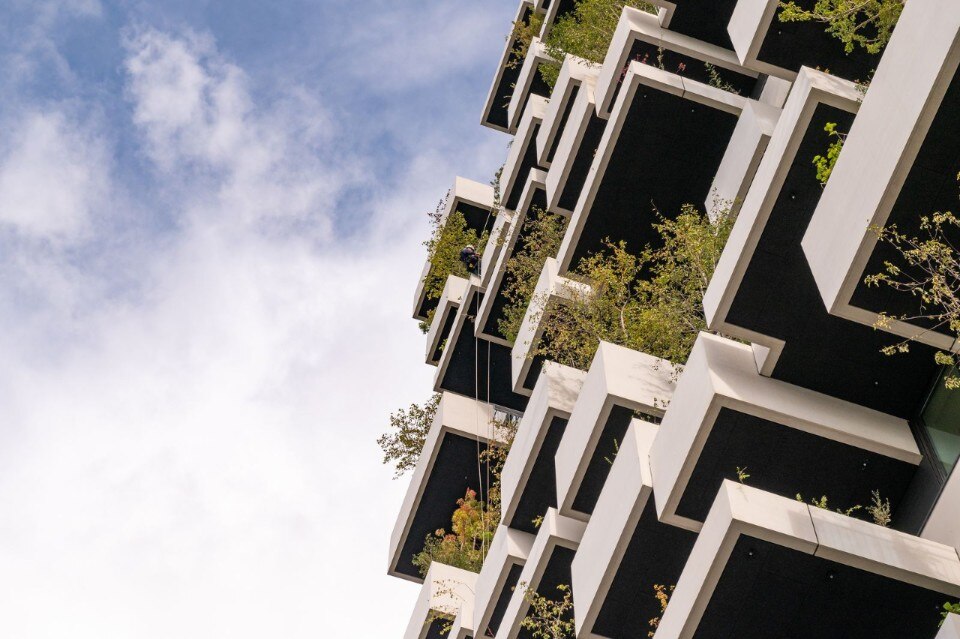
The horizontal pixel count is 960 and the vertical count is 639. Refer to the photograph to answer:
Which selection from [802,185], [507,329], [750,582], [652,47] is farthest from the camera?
[507,329]

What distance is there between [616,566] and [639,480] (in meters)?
1.43

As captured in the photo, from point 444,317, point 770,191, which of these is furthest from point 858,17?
point 444,317

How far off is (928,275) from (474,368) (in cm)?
2162

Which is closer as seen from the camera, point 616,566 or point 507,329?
point 616,566

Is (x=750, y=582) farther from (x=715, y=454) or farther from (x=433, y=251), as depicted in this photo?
Result: (x=433, y=251)

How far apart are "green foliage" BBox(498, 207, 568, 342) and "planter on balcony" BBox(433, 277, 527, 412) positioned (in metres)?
3.56

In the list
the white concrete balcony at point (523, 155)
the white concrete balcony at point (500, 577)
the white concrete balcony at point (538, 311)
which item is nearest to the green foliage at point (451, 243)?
the white concrete balcony at point (523, 155)

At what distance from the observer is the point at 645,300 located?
65.1 feet

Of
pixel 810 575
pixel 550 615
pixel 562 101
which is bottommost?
pixel 550 615

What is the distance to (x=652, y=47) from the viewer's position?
22.5m

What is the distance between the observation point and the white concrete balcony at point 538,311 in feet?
73.1

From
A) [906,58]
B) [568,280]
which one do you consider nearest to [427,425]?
[568,280]

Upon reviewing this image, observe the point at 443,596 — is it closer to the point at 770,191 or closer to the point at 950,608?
the point at 770,191

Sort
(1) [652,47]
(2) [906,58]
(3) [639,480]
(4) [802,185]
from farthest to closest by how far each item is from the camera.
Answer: (1) [652,47] < (3) [639,480] < (4) [802,185] < (2) [906,58]
